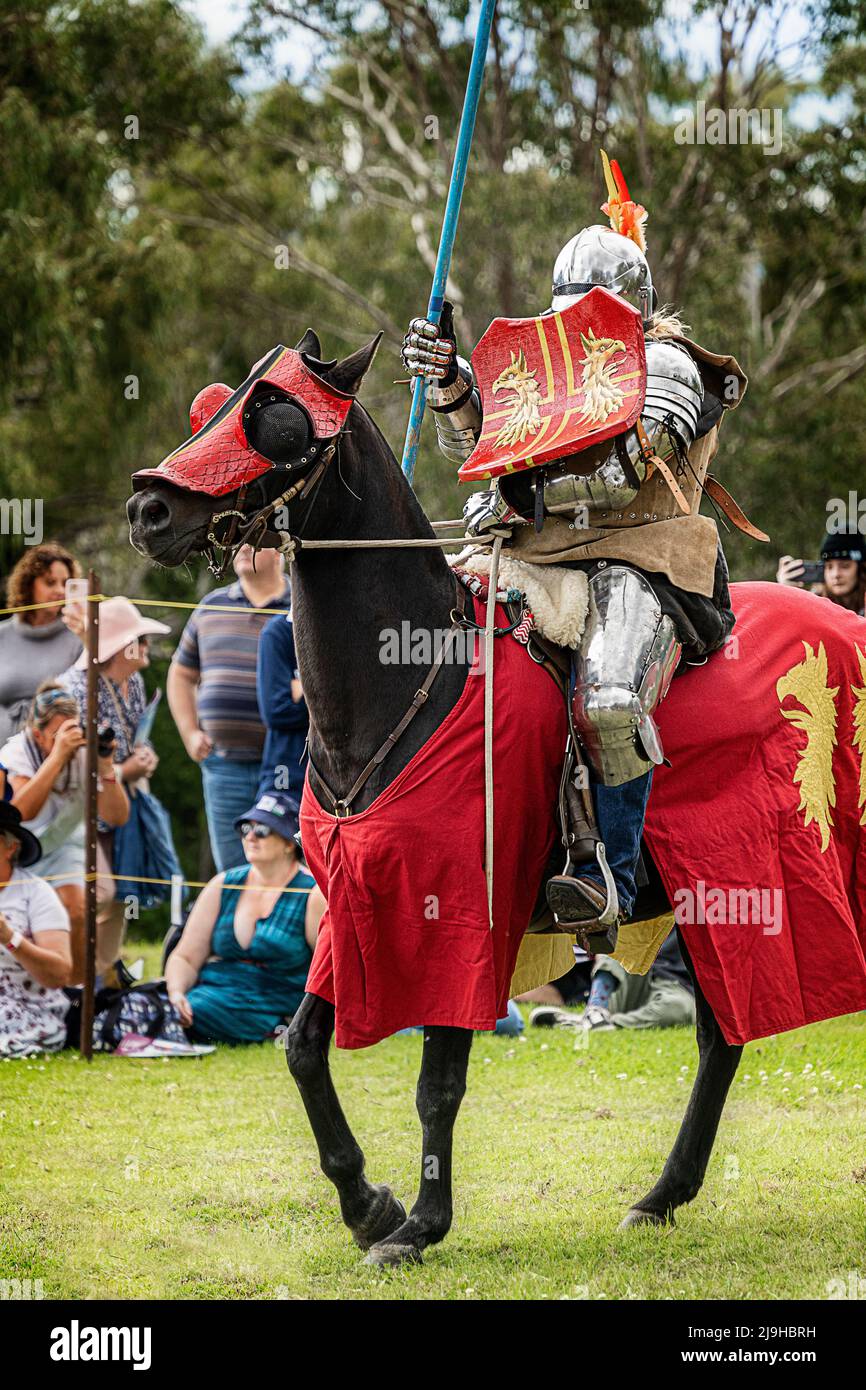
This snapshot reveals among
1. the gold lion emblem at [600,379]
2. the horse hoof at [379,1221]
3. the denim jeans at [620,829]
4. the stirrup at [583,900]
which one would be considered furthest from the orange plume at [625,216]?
the horse hoof at [379,1221]

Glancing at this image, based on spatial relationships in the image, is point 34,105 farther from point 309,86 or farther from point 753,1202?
point 753,1202

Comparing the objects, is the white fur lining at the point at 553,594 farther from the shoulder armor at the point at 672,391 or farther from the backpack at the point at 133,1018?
the backpack at the point at 133,1018

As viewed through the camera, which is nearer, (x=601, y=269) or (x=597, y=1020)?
(x=601, y=269)

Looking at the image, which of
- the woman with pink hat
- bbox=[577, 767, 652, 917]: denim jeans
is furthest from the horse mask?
→ the woman with pink hat

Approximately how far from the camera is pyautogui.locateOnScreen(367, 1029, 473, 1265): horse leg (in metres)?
4.74

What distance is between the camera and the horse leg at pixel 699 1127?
211 inches

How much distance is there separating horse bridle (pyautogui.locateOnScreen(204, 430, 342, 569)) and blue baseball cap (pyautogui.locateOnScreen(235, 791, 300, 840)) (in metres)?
4.05

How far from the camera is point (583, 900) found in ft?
14.9

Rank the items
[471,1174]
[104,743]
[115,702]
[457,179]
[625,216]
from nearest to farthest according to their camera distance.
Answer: [457,179], [625,216], [471,1174], [104,743], [115,702]

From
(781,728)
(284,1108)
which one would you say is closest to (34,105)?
(284,1108)

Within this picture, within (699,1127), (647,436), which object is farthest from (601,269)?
(699,1127)

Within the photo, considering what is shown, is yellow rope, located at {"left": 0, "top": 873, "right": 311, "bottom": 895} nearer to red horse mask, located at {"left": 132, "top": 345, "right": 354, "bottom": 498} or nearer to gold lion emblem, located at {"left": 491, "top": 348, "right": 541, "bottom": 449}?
gold lion emblem, located at {"left": 491, "top": 348, "right": 541, "bottom": 449}

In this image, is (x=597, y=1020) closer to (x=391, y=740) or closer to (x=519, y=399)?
(x=391, y=740)

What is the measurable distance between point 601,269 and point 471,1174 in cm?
332
